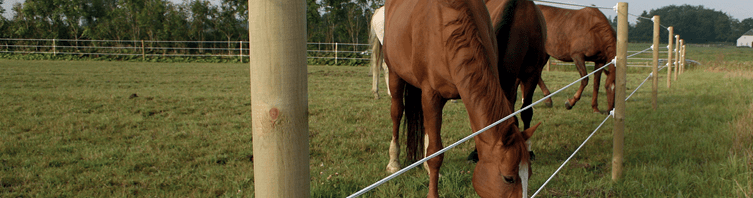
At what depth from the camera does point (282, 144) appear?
0.99 metres

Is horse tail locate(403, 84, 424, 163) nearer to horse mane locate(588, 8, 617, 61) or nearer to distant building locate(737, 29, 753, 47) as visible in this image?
horse mane locate(588, 8, 617, 61)

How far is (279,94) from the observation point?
958 mm

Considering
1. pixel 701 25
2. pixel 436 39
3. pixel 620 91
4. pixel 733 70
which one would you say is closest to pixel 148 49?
pixel 436 39

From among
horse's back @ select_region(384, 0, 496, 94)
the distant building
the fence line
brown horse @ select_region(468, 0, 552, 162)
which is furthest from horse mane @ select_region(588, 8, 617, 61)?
the distant building

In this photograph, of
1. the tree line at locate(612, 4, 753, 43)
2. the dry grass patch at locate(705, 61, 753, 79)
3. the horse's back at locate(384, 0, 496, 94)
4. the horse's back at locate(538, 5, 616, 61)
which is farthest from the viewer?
the tree line at locate(612, 4, 753, 43)

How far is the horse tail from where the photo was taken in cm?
328

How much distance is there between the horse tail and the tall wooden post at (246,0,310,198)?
2.28 metres

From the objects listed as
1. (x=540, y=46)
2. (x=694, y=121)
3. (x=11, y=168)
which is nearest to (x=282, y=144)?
(x=540, y=46)

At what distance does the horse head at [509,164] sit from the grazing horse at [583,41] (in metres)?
4.42

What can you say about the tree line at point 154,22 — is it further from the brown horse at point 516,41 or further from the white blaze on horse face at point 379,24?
the brown horse at point 516,41

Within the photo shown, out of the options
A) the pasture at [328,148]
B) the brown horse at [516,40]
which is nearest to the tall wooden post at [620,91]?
the pasture at [328,148]

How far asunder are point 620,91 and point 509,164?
161 cm

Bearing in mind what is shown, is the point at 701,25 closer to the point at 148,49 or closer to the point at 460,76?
the point at 148,49

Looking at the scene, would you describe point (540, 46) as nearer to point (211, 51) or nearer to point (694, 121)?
point (694, 121)
